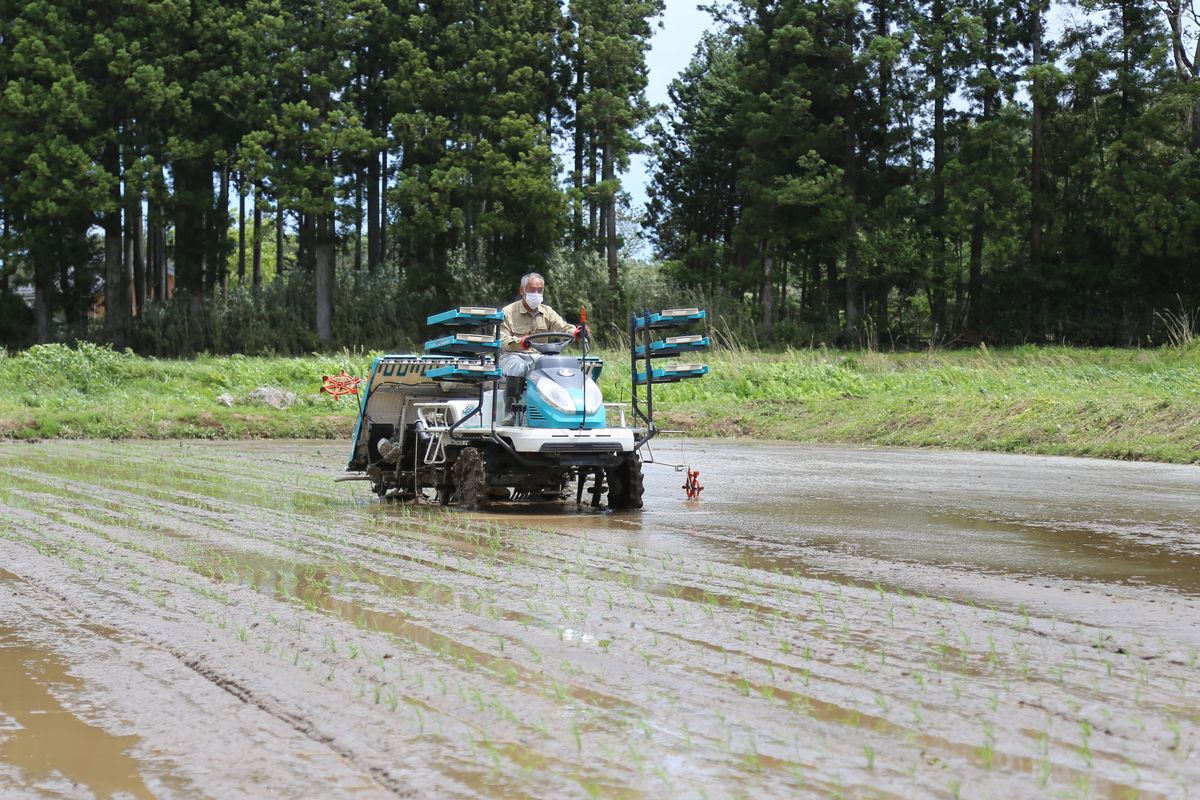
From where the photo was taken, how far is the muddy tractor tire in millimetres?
12641

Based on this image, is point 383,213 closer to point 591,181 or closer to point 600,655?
point 591,181

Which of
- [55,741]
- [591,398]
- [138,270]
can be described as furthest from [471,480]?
[138,270]

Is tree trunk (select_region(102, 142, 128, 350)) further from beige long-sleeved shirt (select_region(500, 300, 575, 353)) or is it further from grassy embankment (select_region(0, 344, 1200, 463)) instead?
beige long-sleeved shirt (select_region(500, 300, 575, 353))

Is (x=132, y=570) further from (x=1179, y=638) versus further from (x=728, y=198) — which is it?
(x=728, y=198)

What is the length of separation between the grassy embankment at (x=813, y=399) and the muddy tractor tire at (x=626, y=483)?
8225 millimetres

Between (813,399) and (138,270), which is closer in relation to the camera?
(813,399)

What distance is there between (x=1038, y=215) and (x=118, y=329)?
30.0m

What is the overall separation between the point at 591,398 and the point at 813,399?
1516cm

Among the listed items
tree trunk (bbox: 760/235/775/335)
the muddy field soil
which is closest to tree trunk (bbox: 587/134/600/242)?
tree trunk (bbox: 760/235/775/335)

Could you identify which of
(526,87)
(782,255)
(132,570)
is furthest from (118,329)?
(132,570)

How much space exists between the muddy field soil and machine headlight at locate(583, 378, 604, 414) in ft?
3.38

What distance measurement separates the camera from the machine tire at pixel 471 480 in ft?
41.5

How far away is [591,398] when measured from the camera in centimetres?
→ 1244

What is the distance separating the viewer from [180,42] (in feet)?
149
